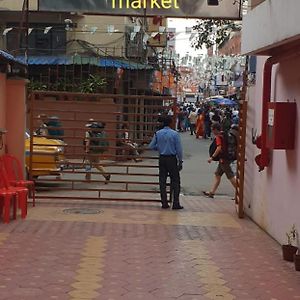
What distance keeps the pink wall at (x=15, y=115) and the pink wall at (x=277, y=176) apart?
408 centimetres

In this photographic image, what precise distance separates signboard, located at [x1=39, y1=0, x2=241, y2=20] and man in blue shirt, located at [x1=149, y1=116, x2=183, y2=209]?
2004 mm

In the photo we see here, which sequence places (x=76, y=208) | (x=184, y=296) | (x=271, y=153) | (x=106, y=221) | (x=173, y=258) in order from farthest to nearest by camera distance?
1. (x=76, y=208)
2. (x=106, y=221)
3. (x=271, y=153)
4. (x=173, y=258)
5. (x=184, y=296)

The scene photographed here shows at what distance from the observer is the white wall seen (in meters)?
6.58

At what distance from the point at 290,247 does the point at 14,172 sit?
5.54 metres

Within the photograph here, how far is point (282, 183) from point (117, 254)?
2411 millimetres

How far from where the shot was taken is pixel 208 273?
691 centimetres

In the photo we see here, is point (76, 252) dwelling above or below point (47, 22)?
below

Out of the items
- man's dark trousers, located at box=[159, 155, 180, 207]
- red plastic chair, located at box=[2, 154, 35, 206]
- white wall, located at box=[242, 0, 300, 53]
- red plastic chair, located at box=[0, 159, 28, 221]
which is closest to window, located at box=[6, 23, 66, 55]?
red plastic chair, located at box=[2, 154, 35, 206]

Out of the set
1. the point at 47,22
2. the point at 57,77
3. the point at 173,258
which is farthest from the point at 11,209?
the point at 47,22

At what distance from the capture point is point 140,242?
848cm

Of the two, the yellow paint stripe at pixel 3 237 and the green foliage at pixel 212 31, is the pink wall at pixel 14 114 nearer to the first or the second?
the yellow paint stripe at pixel 3 237

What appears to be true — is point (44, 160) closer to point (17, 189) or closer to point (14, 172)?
point (14, 172)

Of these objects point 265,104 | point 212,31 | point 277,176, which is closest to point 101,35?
point 212,31

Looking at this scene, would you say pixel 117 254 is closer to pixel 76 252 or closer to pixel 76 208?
pixel 76 252
